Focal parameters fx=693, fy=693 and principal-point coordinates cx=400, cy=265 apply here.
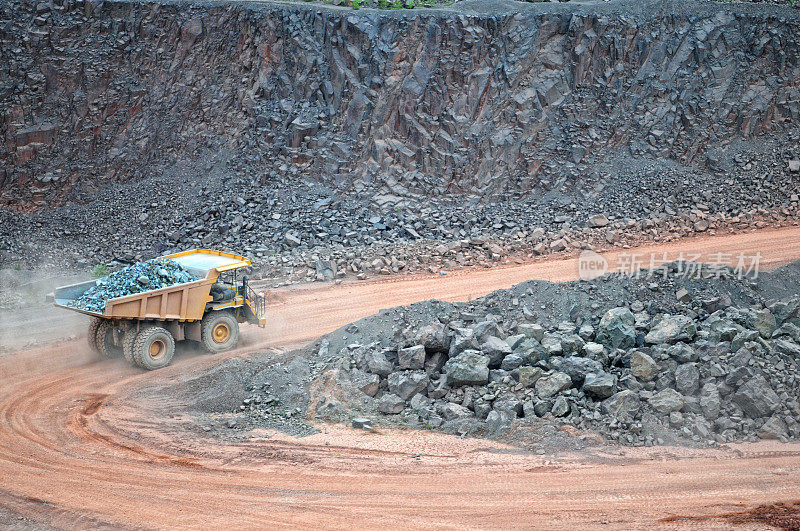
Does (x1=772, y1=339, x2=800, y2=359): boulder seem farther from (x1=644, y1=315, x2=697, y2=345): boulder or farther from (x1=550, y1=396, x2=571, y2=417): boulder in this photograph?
(x1=550, y1=396, x2=571, y2=417): boulder

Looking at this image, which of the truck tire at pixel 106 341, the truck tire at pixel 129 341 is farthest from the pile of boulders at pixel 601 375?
the truck tire at pixel 106 341

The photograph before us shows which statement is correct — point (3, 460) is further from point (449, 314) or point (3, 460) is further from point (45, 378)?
point (449, 314)

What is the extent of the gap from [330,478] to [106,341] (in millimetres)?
7174

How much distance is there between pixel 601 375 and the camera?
38.6ft

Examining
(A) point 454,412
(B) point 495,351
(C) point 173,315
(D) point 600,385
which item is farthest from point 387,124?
(D) point 600,385

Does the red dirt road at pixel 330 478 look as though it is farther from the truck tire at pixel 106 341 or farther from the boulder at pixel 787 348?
the boulder at pixel 787 348

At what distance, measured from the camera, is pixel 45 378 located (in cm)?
1420

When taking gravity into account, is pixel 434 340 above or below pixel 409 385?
above

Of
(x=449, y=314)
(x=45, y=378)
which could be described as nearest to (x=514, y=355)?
(x=449, y=314)

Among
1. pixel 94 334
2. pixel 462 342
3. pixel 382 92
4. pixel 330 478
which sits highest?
pixel 382 92

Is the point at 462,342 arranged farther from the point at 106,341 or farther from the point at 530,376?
the point at 106,341

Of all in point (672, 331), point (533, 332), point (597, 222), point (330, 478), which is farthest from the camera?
point (597, 222)

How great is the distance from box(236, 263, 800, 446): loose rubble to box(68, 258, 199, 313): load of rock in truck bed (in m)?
3.40

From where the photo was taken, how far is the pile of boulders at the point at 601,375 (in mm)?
11070
